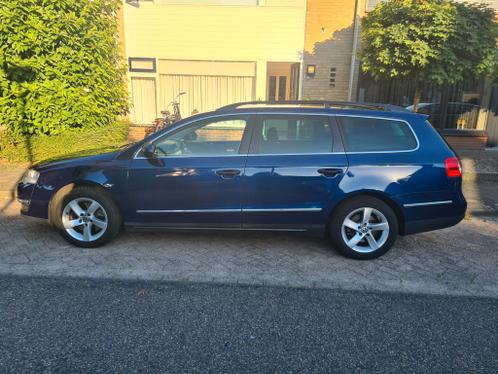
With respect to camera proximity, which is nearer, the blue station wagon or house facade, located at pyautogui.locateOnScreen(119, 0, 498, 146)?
the blue station wagon

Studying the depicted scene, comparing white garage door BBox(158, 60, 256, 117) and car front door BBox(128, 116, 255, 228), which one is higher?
white garage door BBox(158, 60, 256, 117)

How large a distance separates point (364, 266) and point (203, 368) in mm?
2115

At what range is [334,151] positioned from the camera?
3.83 metres

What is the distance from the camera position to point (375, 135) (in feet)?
12.8

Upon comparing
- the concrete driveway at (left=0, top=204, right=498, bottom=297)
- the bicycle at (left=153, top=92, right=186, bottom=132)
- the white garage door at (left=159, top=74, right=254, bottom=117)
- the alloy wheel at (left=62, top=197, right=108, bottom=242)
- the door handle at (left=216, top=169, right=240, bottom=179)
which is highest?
the white garage door at (left=159, top=74, right=254, bottom=117)

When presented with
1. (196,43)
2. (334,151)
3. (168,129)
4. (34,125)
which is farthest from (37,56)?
(334,151)

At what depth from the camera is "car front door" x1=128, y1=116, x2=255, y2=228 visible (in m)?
3.85

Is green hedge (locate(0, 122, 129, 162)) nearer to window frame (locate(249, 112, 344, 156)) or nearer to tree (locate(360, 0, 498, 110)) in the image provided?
window frame (locate(249, 112, 344, 156))

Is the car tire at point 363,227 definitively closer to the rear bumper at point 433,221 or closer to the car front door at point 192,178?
the rear bumper at point 433,221

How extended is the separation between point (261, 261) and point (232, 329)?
1.20 m

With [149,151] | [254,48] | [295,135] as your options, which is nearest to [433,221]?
[295,135]

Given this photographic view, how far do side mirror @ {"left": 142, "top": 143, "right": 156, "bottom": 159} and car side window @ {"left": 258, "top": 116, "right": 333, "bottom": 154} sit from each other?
3.74 feet

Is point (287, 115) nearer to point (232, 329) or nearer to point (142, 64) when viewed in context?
point (232, 329)

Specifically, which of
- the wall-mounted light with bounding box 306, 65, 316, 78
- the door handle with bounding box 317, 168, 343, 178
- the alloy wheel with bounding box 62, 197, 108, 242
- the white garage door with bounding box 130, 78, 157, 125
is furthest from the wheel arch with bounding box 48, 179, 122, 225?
the wall-mounted light with bounding box 306, 65, 316, 78
